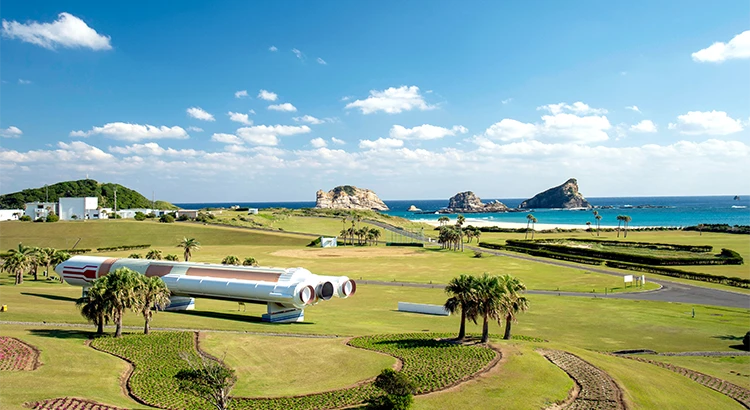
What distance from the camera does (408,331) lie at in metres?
47.9

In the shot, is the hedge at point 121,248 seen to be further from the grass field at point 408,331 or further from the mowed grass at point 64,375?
the mowed grass at point 64,375

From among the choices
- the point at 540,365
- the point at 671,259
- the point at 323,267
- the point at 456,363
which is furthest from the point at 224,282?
the point at 671,259

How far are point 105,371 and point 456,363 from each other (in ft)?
78.3

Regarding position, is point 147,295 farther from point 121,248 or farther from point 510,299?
point 121,248

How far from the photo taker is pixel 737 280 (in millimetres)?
77500

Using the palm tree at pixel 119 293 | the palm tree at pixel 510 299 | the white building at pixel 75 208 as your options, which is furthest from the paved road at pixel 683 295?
the white building at pixel 75 208

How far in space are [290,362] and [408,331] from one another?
1537 centimetres

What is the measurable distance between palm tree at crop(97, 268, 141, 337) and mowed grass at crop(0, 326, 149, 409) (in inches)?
133

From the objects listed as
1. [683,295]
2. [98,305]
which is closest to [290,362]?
[98,305]

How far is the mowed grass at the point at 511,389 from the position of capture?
27.7 m

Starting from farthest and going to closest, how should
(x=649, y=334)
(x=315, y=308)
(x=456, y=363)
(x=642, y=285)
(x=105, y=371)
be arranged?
(x=642, y=285), (x=315, y=308), (x=649, y=334), (x=456, y=363), (x=105, y=371)

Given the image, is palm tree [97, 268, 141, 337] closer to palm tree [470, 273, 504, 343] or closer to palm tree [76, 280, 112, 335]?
palm tree [76, 280, 112, 335]

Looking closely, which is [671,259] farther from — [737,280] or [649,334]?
[649,334]

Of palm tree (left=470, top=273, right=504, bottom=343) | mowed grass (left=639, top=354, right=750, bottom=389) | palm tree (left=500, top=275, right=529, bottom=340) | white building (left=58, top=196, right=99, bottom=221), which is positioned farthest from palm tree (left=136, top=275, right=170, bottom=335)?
white building (left=58, top=196, right=99, bottom=221)
